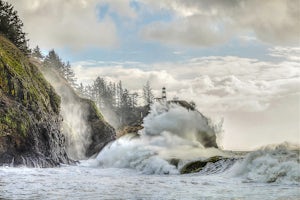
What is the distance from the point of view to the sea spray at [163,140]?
3406cm

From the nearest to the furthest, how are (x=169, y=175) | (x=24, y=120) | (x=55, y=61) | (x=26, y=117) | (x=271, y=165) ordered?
(x=271, y=165) → (x=169, y=175) → (x=24, y=120) → (x=26, y=117) → (x=55, y=61)

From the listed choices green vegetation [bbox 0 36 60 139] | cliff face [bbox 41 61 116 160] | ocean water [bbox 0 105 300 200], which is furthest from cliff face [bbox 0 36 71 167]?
cliff face [bbox 41 61 116 160]

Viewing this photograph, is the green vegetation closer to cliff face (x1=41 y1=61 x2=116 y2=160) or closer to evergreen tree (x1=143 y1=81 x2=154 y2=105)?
cliff face (x1=41 y1=61 x2=116 y2=160)

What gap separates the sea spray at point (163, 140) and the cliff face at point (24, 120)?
584 cm

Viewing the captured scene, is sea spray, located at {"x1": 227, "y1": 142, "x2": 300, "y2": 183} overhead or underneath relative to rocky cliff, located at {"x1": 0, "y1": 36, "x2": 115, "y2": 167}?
underneath

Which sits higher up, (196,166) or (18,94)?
(18,94)

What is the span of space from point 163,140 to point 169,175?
12.8 m

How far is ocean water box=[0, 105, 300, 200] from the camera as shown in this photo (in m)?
14.7

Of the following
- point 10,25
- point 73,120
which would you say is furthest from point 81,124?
point 10,25

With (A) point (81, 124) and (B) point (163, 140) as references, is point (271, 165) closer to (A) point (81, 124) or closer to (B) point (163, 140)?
(B) point (163, 140)

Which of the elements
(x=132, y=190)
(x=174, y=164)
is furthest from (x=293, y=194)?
(x=174, y=164)

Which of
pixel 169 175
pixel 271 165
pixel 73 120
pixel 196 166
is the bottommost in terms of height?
pixel 169 175

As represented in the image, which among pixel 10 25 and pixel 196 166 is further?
pixel 10 25

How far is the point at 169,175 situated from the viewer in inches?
1019
